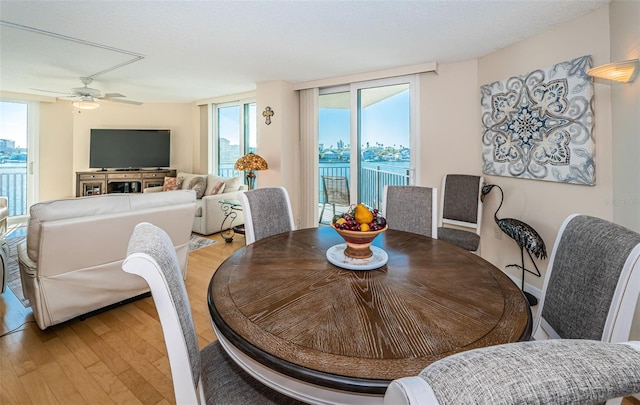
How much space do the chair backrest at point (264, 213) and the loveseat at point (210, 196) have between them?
7.70 feet

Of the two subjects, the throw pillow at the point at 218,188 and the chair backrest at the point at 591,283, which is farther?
the throw pillow at the point at 218,188

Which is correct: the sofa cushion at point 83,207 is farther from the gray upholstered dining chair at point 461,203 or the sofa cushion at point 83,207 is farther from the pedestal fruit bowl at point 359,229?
the gray upholstered dining chair at point 461,203

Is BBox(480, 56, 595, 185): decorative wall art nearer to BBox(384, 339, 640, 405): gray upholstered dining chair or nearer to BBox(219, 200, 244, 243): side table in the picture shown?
BBox(384, 339, 640, 405): gray upholstered dining chair

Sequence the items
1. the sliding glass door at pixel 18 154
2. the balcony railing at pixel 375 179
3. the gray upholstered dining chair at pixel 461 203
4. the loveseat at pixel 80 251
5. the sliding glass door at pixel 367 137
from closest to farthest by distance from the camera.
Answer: the loveseat at pixel 80 251, the gray upholstered dining chair at pixel 461 203, the sliding glass door at pixel 367 137, the balcony railing at pixel 375 179, the sliding glass door at pixel 18 154

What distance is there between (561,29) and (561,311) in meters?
2.51

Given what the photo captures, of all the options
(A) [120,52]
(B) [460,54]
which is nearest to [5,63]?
(A) [120,52]

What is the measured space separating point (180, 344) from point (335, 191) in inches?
142

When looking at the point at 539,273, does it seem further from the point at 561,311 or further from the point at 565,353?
the point at 565,353

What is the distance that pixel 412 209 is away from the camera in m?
2.13

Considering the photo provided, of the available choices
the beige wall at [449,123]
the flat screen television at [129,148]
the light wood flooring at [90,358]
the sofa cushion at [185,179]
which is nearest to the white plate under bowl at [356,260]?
the light wood flooring at [90,358]

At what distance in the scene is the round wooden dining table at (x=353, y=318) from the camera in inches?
26.7

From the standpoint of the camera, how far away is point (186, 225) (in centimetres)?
262

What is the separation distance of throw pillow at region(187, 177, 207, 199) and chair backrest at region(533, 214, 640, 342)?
490cm

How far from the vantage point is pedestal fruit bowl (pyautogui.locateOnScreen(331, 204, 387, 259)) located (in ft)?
4.13
